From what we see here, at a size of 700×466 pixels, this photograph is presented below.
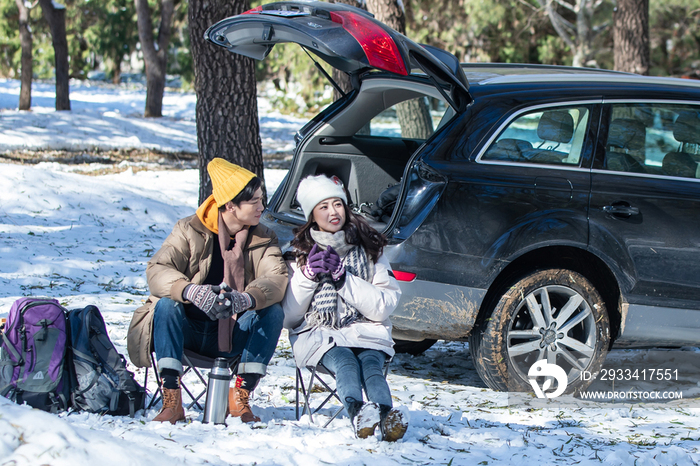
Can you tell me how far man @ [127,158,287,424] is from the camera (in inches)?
131

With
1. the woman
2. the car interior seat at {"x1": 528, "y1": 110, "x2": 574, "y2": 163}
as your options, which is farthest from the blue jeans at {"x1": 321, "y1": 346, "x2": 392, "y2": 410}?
the car interior seat at {"x1": 528, "y1": 110, "x2": 574, "y2": 163}

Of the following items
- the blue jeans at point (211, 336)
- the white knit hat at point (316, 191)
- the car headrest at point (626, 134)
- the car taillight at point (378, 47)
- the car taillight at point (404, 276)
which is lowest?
the blue jeans at point (211, 336)

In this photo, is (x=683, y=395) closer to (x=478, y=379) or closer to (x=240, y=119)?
(x=478, y=379)

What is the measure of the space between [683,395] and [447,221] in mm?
1925

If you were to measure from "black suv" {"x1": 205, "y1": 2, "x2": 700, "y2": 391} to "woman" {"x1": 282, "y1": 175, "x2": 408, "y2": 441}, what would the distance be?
327mm

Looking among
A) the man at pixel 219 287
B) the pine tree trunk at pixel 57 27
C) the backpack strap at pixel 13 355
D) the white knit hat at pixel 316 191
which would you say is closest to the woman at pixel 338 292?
the white knit hat at pixel 316 191

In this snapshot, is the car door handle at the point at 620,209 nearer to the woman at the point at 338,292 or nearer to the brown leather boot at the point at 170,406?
the woman at the point at 338,292

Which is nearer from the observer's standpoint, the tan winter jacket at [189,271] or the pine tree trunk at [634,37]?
the tan winter jacket at [189,271]

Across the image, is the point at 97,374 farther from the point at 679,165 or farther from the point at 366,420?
the point at 679,165

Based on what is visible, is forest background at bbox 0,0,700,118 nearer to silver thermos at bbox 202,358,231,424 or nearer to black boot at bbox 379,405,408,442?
silver thermos at bbox 202,358,231,424

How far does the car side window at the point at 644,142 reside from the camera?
163 inches

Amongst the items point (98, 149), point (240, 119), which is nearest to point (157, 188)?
point (240, 119)

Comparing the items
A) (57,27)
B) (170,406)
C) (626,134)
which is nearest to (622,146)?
(626,134)

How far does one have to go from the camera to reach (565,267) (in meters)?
4.08
